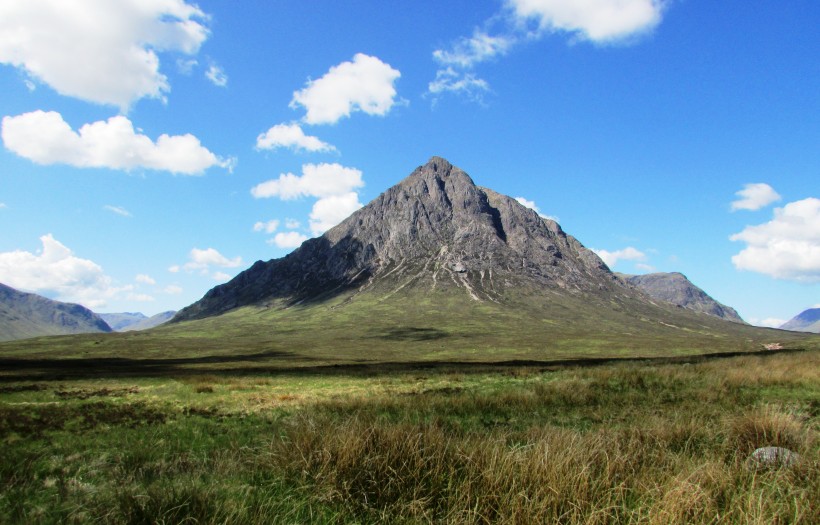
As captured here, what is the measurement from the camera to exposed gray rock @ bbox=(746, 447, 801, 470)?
6410mm

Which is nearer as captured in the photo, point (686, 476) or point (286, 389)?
point (686, 476)

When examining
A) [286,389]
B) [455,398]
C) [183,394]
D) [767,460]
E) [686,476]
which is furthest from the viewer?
[286,389]

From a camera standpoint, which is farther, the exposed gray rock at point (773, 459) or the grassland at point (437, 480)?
the exposed gray rock at point (773, 459)

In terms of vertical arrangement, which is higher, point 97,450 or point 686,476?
point 686,476

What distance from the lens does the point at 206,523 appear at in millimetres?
4344

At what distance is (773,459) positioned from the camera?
6637 mm

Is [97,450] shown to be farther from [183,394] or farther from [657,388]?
[657,388]

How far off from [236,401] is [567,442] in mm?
20743

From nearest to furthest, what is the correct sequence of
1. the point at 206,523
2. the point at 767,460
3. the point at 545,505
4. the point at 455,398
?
the point at 206,523
the point at 545,505
the point at 767,460
the point at 455,398

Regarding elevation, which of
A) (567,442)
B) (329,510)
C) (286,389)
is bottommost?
(286,389)

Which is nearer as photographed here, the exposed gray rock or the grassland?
the grassland

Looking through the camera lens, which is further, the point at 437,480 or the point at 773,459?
the point at 773,459

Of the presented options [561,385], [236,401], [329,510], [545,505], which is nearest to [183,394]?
[236,401]

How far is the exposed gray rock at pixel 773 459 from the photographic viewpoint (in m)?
6.41
